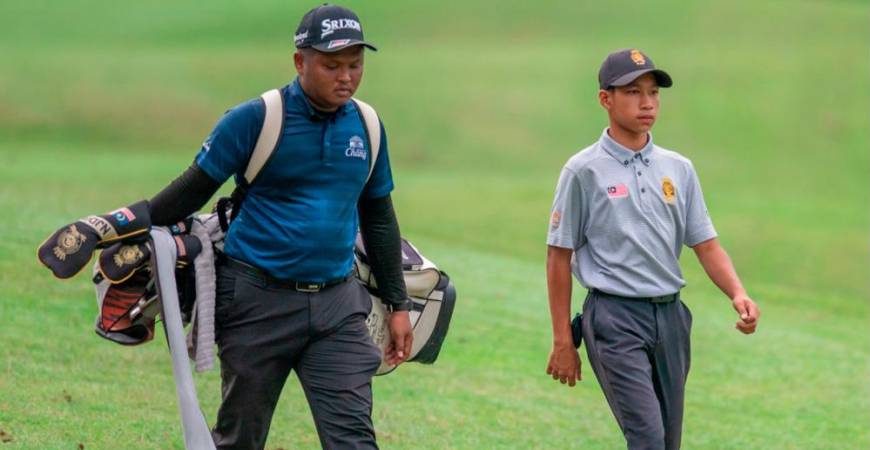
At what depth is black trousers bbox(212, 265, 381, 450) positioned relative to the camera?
5527 mm

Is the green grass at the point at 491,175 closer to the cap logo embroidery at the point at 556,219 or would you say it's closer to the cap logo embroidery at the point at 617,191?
→ the cap logo embroidery at the point at 556,219

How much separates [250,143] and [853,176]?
21.3 metres

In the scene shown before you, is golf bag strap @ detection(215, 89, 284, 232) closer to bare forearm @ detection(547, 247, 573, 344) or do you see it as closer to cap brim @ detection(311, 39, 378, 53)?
cap brim @ detection(311, 39, 378, 53)

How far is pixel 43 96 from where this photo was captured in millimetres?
26812

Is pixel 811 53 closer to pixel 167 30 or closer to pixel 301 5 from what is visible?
pixel 301 5

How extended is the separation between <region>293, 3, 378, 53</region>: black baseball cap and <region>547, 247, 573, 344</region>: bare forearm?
1.20 meters

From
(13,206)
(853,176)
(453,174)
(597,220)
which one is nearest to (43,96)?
(453,174)

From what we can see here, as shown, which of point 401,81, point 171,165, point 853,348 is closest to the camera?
point 853,348

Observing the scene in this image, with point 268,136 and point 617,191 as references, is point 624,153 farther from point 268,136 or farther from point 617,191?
point 268,136

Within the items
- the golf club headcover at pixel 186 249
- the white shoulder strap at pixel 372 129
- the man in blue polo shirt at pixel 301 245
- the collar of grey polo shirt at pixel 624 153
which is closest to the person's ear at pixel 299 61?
the man in blue polo shirt at pixel 301 245

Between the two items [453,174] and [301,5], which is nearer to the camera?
[453,174]

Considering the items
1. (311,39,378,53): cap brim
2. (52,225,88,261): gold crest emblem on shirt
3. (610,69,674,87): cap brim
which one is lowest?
(52,225,88,261): gold crest emblem on shirt

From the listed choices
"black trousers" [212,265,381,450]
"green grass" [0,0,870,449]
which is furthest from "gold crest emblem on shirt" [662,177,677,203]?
"green grass" [0,0,870,449]

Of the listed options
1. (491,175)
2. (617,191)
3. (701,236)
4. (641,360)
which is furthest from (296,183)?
(491,175)
